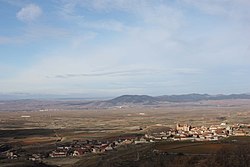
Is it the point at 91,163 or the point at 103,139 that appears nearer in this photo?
the point at 91,163

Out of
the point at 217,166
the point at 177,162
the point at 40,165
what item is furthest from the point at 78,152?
the point at 217,166

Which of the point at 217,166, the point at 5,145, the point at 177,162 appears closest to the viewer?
the point at 217,166

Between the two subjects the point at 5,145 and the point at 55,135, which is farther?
the point at 55,135

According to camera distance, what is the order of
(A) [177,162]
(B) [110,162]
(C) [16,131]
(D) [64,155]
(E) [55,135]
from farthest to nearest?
(C) [16,131], (E) [55,135], (D) [64,155], (B) [110,162], (A) [177,162]

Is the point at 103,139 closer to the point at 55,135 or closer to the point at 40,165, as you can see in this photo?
the point at 55,135

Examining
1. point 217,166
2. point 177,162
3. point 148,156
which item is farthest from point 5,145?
point 217,166

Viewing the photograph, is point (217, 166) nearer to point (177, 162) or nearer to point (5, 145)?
point (177, 162)

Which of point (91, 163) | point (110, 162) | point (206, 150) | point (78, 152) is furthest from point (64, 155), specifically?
point (206, 150)

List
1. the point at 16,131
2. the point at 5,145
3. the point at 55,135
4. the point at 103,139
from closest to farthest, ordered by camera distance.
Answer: the point at 5,145 → the point at 103,139 → the point at 55,135 → the point at 16,131

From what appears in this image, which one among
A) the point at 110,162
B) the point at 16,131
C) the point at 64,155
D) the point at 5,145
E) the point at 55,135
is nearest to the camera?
the point at 110,162
